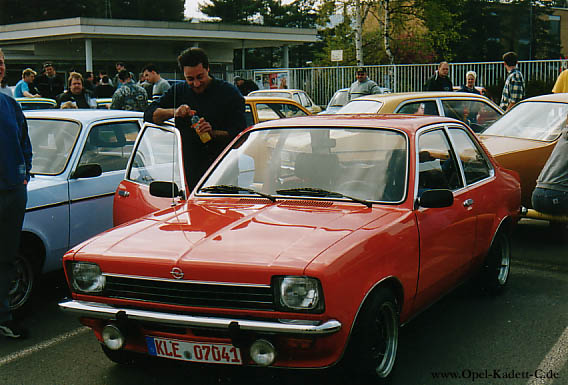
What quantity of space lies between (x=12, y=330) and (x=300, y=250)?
2644 mm

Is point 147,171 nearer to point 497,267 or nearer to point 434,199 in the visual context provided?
point 434,199

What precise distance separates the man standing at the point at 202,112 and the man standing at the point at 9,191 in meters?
1.38

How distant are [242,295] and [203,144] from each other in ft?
8.80

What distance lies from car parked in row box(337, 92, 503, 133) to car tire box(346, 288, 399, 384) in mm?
6785

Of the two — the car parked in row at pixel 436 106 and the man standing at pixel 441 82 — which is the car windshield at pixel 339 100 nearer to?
the man standing at pixel 441 82

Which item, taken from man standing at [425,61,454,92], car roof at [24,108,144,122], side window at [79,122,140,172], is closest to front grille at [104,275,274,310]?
side window at [79,122,140,172]

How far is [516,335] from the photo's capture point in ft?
17.3

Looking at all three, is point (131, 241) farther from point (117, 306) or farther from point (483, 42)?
point (483, 42)

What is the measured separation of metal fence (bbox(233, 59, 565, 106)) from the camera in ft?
79.7

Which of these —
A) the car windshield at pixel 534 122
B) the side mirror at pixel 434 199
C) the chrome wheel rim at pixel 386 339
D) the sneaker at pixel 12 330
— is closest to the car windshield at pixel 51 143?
the sneaker at pixel 12 330

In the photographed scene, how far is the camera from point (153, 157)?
6.64 meters

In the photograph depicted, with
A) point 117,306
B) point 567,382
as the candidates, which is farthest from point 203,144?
point 567,382

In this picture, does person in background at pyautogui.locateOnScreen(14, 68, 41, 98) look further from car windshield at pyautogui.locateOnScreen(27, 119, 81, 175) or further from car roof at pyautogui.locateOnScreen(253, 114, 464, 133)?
car roof at pyautogui.locateOnScreen(253, 114, 464, 133)

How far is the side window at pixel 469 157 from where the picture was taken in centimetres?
574
